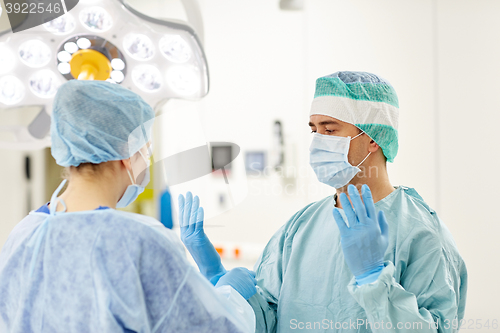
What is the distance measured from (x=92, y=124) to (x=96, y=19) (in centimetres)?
28

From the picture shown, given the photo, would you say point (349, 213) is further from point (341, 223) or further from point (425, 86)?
point (425, 86)

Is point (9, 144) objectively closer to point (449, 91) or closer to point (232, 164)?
point (232, 164)

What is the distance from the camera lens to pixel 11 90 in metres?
1.06

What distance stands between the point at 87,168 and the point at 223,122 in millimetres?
1636

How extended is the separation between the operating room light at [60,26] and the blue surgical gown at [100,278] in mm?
→ 462

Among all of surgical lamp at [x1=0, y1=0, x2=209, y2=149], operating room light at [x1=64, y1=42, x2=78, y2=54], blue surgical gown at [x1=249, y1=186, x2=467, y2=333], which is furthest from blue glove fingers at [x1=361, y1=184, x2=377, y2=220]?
operating room light at [x1=64, y1=42, x2=78, y2=54]

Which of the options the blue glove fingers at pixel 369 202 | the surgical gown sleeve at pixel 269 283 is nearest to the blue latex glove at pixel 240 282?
the surgical gown sleeve at pixel 269 283

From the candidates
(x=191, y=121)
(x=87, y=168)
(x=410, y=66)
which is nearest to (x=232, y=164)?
(x=191, y=121)

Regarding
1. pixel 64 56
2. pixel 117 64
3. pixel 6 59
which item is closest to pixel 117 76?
pixel 117 64

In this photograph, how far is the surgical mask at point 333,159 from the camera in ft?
4.16

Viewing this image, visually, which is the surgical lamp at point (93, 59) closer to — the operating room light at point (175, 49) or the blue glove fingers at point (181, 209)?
the operating room light at point (175, 49)

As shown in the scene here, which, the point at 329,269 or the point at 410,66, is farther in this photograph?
the point at 410,66

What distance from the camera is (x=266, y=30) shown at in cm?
233

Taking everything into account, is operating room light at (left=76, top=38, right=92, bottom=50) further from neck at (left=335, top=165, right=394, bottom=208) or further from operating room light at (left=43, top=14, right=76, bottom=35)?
neck at (left=335, top=165, right=394, bottom=208)
